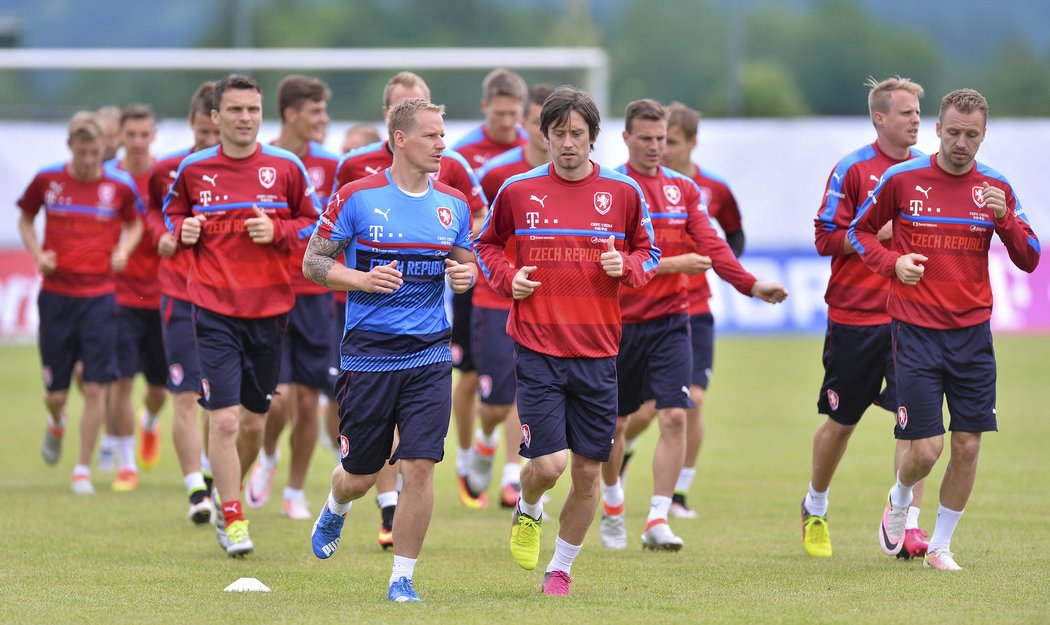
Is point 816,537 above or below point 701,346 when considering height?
below

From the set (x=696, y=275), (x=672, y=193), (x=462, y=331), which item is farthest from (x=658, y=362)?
(x=462, y=331)

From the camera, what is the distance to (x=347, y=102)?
28.1m

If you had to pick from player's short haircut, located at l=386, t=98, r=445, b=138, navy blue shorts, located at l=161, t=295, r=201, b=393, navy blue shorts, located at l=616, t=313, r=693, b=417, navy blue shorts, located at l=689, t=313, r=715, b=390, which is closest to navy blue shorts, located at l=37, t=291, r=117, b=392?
navy blue shorts, located at l=161, t=295, r=201, b=393

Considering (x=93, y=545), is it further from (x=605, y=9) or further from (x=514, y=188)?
(x=605, y=9)

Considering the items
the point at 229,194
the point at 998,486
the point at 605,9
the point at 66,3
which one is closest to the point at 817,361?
the point at 998,486

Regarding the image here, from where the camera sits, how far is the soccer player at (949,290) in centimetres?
784

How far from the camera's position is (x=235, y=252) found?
341 inches

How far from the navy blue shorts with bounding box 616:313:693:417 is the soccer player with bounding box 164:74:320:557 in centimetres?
203

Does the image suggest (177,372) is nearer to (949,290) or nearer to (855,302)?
(855,302)

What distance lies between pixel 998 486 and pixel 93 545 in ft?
21.6

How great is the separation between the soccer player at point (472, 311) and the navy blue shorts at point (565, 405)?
133 inches

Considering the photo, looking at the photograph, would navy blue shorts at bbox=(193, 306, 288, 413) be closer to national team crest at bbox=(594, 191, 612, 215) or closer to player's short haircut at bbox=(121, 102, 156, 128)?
national team crest at bbox=(594, 191, 612, 215)

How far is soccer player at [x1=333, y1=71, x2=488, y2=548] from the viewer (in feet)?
29.4

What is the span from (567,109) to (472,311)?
4.11m
